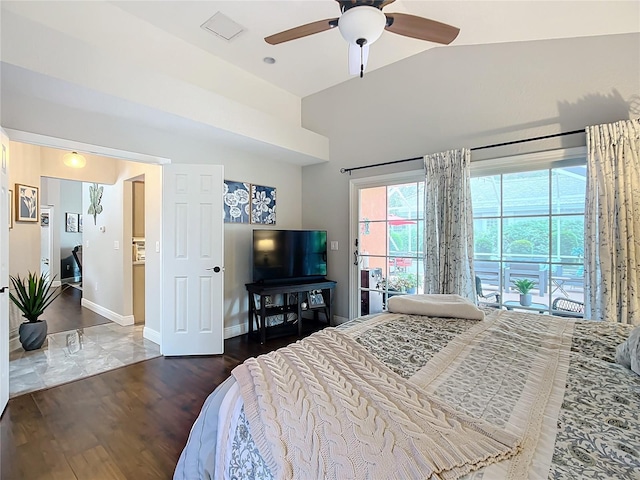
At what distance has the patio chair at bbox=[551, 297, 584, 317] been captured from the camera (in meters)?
2.68

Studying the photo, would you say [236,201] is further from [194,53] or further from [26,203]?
[26,203]

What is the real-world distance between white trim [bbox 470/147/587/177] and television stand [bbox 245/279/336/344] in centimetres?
213

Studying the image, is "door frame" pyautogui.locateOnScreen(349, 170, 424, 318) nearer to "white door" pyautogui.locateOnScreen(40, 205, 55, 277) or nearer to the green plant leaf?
the green plant leaf

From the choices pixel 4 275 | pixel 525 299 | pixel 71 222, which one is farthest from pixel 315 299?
pixel 71 222

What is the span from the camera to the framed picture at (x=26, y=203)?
357cm

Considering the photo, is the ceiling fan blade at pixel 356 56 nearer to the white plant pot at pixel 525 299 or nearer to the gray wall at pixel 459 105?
the gray wall at pixel 459 105

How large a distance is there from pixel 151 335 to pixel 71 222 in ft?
21.8

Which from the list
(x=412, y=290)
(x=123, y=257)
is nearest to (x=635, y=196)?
(x=412, y=290)

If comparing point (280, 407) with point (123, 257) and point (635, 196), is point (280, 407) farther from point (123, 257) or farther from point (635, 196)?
point (123, 257)

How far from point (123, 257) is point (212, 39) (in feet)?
9.55

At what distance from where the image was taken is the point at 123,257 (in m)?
4.14

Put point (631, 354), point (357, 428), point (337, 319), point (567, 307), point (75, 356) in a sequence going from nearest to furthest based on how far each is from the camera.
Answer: point (357, 428), point (631, 354), point (567, 307), point (75, 356), point (337, 319)

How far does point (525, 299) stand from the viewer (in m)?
2.93

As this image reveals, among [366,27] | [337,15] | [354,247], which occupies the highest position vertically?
Answer: [337,15]
